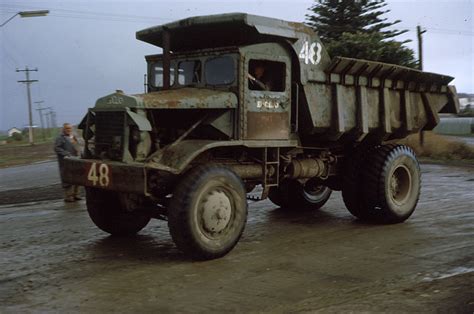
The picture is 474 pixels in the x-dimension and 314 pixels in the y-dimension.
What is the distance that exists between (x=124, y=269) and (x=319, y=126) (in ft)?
11.5

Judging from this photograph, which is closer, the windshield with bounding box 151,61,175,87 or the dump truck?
the dump truck

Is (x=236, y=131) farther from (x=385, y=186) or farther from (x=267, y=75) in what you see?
(x=385, y=186)

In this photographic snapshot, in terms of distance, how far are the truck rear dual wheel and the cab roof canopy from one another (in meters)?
2.37

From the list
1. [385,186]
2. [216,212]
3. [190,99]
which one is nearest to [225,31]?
[190,99]

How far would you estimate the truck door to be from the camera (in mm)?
7258

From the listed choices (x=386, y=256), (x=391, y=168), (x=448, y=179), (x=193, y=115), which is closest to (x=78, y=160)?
(x=193, y=115)

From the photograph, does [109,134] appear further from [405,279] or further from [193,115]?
[405,279]

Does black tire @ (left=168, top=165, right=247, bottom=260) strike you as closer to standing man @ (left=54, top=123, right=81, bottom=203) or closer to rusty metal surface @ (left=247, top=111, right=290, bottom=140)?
rusty metal surface @ (left=247, top=111, right=290, bottom=140)

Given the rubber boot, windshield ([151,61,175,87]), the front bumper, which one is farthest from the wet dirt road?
the rubber boot

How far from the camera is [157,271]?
20.0 ft

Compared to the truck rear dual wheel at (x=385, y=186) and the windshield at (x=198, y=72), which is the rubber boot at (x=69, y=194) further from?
the truck rear dual wheel at (x=385, y=186)

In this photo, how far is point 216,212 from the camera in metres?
6.54

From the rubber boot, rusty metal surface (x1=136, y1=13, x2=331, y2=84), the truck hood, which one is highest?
rusty metal surface (x1=136, y1=13, x2=331, y2=84)

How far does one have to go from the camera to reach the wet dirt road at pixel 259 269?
503 cm
